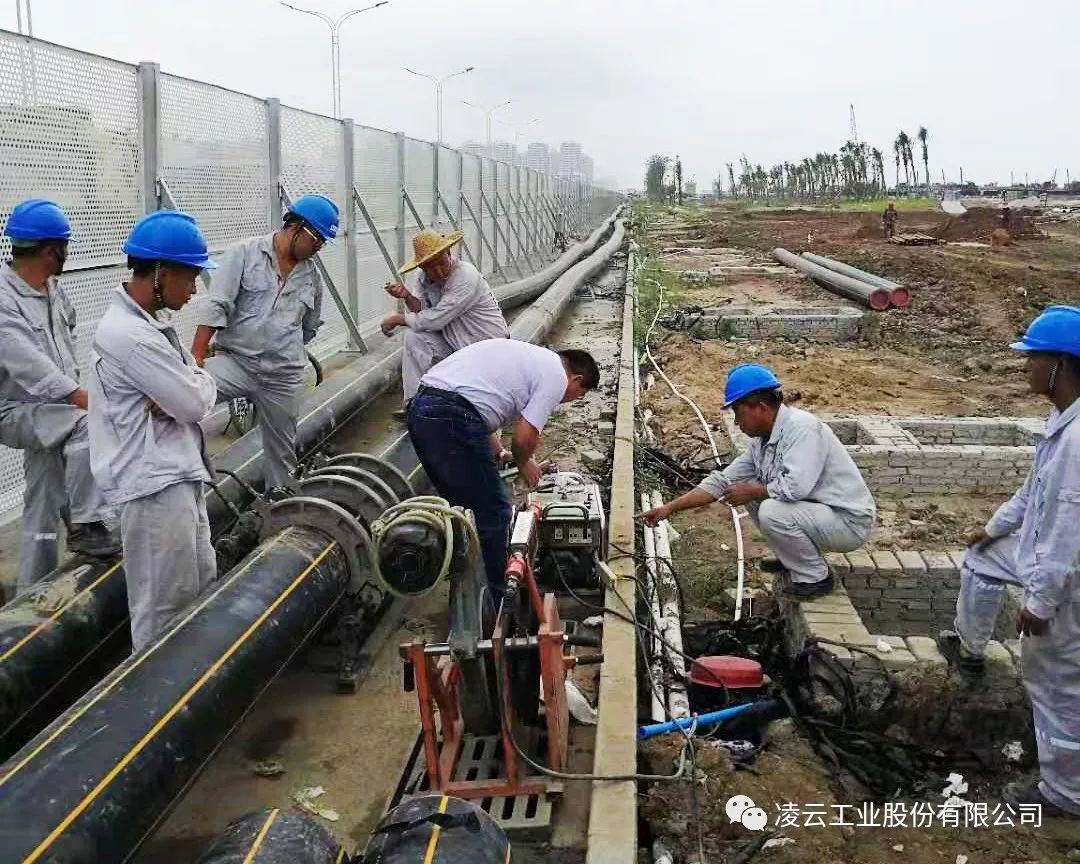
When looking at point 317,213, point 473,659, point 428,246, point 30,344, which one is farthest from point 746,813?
point 428,246

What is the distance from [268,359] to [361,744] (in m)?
2.30

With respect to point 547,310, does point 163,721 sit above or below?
below

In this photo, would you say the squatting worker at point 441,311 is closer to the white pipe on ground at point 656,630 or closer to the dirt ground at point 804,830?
the white pipe on ground at point 656,630

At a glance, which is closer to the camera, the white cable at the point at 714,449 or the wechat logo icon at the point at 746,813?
the wechat logo icon at the point at 746,813

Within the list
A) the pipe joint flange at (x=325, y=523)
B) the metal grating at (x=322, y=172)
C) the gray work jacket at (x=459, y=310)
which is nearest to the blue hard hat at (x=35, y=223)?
the pipe joint flange at (x=325, y=523)

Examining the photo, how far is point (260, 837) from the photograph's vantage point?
258 centimetres

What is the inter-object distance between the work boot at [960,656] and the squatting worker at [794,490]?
0.70 m

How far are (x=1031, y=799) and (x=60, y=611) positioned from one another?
4.27 m

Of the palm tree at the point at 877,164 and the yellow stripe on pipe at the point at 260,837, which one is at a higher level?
the palm tree at the point at 877,164

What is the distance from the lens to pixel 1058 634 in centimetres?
404

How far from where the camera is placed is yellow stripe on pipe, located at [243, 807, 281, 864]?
2.51 meters

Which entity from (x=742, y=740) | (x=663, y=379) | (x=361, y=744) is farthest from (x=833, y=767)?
(x=663, y=379)

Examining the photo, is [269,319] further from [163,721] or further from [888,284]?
[888,284]

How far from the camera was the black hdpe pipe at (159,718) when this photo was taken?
8.33 feet
